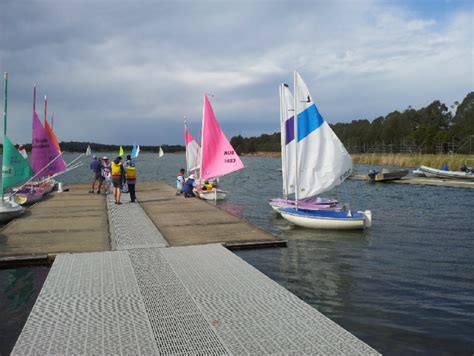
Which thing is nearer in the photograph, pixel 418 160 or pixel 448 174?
pixel 448 174

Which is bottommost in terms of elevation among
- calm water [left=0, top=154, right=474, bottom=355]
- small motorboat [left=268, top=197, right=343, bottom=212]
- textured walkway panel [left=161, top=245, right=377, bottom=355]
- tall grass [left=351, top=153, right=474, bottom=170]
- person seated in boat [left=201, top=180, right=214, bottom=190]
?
calm water [left=0, top=154, right=474, bottom=355]

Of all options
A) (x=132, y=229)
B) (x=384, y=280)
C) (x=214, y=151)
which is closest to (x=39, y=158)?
(x=214, y=151)

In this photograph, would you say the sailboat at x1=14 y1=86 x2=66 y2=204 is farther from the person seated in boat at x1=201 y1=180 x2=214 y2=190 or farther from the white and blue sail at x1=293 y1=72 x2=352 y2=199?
the white and blue sail at x1=293 y1=72 x2=352 y2=199

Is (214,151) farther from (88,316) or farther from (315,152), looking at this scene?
(88,316)

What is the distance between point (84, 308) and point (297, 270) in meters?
5.29

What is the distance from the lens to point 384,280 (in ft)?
31.4

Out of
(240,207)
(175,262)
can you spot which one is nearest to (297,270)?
Result: (175,262)

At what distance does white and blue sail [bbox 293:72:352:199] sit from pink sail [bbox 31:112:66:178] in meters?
12.2

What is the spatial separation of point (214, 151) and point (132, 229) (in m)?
10.3

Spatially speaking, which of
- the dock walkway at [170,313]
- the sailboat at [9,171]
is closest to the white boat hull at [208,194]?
the sailboat at [9,171]

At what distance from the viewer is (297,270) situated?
10.3 metres

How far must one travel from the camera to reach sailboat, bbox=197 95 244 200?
72.6ft

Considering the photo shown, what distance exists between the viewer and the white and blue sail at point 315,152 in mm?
15602

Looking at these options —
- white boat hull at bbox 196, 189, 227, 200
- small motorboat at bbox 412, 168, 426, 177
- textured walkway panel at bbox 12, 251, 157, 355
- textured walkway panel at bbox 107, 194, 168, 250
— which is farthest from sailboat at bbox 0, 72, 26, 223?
small motorboat at bbox 412, 168, 426, 177
